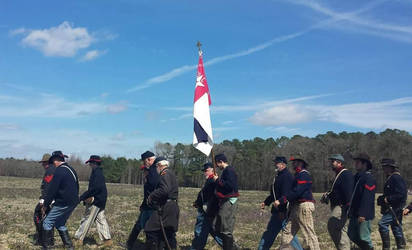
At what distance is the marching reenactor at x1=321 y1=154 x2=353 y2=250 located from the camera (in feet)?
28.4

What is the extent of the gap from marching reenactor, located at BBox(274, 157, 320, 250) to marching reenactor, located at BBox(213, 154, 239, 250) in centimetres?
96

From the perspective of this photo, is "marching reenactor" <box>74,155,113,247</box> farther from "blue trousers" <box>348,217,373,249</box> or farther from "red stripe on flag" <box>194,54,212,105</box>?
"blue trousers" <box>348,217,373,249</box>

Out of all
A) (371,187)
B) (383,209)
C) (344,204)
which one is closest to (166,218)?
(344,204)

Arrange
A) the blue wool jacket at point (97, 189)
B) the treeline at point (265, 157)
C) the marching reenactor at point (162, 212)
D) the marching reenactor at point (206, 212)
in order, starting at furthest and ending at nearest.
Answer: the treeline at point (265, 157) < the blue wool jacket at point (97, 189) < the marching reenactor at point (206, 212) < the marching reenactor at point (162, 212)

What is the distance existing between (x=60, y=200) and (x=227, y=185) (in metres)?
3.84

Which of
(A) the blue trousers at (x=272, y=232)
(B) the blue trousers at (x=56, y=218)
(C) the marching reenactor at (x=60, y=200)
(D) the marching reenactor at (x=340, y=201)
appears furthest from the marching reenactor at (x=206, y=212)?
(B) the blue trousers at (x=56, y=218)

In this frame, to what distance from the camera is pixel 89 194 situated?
10.2 meters

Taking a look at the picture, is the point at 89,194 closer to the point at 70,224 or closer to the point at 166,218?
the point at 166,218

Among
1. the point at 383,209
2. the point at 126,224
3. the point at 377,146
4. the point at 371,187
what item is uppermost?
the point at 377,146

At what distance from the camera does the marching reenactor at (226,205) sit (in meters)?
8.73

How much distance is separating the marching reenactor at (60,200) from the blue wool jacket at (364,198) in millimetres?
6278

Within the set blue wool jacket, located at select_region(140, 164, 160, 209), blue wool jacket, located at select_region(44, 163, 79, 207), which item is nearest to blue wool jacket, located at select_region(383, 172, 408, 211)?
blue wool jacket, located at select_region(140, 164, 160, 209)

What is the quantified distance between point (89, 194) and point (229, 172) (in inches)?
150

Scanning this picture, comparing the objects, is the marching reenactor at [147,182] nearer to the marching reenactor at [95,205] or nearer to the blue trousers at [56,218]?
the marching reenactor at [95,205]
